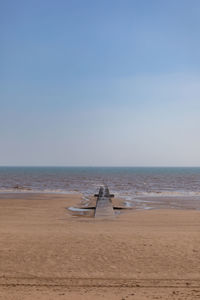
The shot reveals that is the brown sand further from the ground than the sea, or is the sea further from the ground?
the brown sand

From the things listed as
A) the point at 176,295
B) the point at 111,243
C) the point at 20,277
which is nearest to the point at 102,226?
the point at 111,243

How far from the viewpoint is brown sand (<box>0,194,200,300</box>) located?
6.44 m

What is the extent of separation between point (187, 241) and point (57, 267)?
510cm

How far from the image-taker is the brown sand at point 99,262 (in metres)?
6.44

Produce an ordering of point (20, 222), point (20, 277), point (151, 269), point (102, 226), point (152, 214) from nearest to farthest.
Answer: point (20, 277) → point (151, 269) → point (102, 226) → point (20, 222) → point (152, 214)

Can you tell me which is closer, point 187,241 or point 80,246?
point 80,246

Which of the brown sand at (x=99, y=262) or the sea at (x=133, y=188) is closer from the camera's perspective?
the brown sand at (x=99, y=262)

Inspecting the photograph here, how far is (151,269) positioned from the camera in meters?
7.82

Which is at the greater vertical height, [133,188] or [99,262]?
[99,262]

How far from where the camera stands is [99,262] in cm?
836

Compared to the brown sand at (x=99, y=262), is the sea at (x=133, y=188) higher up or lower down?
lower down

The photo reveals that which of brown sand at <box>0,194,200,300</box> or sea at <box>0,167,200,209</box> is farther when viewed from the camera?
sea at <box>0,167,200,209</box>

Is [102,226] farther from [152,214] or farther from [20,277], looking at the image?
[20,277]

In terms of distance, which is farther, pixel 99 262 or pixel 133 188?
pixel 133 188
